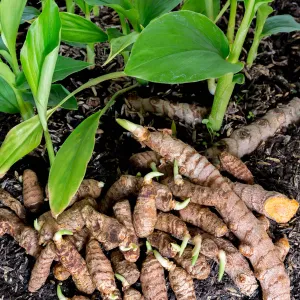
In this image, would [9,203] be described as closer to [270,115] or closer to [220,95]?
[220,95]

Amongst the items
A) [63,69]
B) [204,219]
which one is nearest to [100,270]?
[204,219]

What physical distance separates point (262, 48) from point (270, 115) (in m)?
0.35

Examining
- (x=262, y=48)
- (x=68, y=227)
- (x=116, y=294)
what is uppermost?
(x=262, y=48)

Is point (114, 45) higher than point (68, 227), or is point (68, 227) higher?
point (114, 45)

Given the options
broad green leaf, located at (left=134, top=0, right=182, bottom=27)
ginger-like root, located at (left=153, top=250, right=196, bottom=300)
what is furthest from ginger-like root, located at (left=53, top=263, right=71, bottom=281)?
broad green leaf, located at (left=134, top=0, right=182, bottom=27)

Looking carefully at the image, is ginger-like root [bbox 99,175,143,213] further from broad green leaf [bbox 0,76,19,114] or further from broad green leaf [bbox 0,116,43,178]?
broad green leaf [bbox 0,76,19,114]

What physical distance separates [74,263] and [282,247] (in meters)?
0.52

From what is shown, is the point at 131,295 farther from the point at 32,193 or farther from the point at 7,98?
the point at 7,98

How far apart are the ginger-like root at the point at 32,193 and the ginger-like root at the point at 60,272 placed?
16 cm

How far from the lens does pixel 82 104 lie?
1.56 metres

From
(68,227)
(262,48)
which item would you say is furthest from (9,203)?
(262,48)

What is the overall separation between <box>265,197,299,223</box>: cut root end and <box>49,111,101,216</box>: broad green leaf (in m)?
0.46

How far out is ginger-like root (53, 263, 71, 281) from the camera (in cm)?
120

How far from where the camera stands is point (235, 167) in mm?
1309
